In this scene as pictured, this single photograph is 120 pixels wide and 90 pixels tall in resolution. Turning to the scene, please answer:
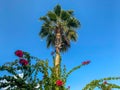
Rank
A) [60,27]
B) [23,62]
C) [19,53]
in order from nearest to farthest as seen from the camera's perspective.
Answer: [23,62]
[19,53]
[60,27]

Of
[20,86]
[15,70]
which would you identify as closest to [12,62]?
[15,70]

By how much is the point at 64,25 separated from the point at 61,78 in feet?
46.1

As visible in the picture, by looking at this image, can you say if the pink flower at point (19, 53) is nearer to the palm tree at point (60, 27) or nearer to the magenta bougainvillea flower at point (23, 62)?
the magenta bougainvillea flower at point (23, 62)

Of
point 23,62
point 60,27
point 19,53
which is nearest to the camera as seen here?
point 23,62

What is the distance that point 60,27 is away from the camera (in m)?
25.4

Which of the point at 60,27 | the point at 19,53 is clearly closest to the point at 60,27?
the point at 60,27

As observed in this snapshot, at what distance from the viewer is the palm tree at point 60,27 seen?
83.7 feet

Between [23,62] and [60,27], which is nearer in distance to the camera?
[23,62]

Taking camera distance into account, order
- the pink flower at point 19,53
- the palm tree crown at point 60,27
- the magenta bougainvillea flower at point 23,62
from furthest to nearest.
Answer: the palm tree crown at point 60,27, the pink flower at point 19,53, the magenta bougainvillea flower at point 23,62

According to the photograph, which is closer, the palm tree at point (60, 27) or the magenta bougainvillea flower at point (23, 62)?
the magenta bougainvillea flower at point (23, 62)

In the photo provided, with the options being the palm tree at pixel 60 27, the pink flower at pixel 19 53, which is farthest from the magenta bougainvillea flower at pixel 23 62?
the palm tree at pixel 60 27

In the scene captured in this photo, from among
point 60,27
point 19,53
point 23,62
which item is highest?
point 60,27

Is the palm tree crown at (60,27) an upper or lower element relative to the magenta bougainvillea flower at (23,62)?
upper

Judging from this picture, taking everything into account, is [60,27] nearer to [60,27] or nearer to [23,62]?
[60,27]
